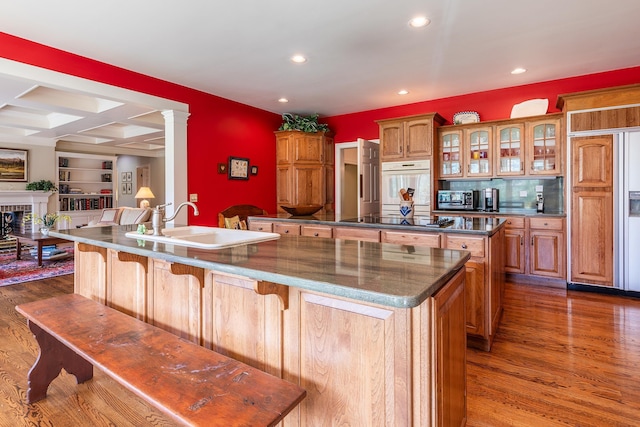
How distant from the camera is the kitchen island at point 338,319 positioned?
41.2 inches

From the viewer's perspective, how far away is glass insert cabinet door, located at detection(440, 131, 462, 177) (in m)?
4.78

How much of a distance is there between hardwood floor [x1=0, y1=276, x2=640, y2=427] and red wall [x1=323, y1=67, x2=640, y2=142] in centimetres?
265

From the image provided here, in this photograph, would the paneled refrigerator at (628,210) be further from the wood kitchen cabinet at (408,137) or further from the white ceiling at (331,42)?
the wood kitchen cabinet at (408,137)

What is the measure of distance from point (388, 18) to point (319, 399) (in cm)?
275

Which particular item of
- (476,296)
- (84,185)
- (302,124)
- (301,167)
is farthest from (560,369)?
(84,185)

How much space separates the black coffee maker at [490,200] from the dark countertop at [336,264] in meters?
3.44

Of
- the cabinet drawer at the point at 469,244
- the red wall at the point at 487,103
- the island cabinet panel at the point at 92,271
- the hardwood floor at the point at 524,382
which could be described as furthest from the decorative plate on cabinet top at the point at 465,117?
the island cabinet panel at the point at 92,271

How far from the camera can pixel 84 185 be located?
8.85 m

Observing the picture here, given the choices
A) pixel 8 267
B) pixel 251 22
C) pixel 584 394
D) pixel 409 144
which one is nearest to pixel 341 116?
pixel 409 144

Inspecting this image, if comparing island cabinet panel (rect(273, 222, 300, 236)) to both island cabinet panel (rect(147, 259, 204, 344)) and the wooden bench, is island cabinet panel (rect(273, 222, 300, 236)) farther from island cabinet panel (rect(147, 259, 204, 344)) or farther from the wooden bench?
the wooden bench

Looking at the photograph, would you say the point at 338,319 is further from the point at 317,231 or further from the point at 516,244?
the point at 516,244

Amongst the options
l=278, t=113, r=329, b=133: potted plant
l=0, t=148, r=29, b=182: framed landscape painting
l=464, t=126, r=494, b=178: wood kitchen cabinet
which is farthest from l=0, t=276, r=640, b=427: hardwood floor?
l=0, t=148, r=29, b=182: framed landscape painting

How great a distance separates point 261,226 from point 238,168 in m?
1.77

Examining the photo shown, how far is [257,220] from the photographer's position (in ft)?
12.8
